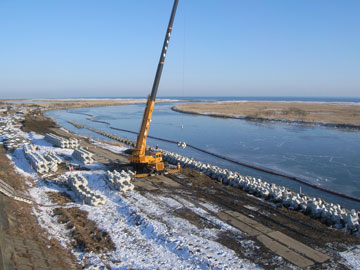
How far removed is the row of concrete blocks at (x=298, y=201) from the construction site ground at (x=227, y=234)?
1.92 feet

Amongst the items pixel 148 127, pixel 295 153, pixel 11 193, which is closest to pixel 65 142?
pixel 148 127

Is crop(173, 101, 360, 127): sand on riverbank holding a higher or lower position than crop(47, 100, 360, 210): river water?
higher

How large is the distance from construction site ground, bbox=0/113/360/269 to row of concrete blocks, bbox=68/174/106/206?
74 centimetres

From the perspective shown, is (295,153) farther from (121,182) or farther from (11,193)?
(11,193)

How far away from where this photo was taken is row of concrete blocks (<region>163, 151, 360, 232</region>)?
12.7 metres

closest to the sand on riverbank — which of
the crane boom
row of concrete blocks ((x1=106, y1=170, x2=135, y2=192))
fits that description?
the crane boom

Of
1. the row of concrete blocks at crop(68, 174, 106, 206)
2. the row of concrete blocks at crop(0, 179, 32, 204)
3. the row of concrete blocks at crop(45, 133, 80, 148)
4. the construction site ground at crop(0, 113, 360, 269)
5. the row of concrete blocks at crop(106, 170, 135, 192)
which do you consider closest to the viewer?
the construction site ground at crop(0, 113, 360, 269)

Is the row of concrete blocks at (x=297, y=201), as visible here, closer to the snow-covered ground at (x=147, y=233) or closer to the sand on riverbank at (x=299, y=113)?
the snow-covered ground at (x=147, y=233)

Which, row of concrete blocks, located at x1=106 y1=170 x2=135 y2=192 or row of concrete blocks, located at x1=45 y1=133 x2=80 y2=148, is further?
row of concrete blocks, located at x1=45 y1=133 x2=80 y2=148

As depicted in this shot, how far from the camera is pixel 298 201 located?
14.6 meters

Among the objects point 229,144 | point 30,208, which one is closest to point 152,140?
point 229,144

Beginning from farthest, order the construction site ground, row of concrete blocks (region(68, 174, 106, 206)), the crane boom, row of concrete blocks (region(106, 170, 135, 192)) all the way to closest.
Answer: the crane boom < row of concrete blocks (region(106, 170, 135, 192)) < row of concrete blocks (region(68, 174, 106, 206)) < the construction site ground

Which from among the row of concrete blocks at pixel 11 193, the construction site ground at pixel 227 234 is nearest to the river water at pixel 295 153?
the construction site ground at pixel 227 234

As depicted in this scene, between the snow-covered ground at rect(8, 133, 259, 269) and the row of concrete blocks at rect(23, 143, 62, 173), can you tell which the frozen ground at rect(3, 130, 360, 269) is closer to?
the snow-covered ground at rect(8, 133, 259, 269)
